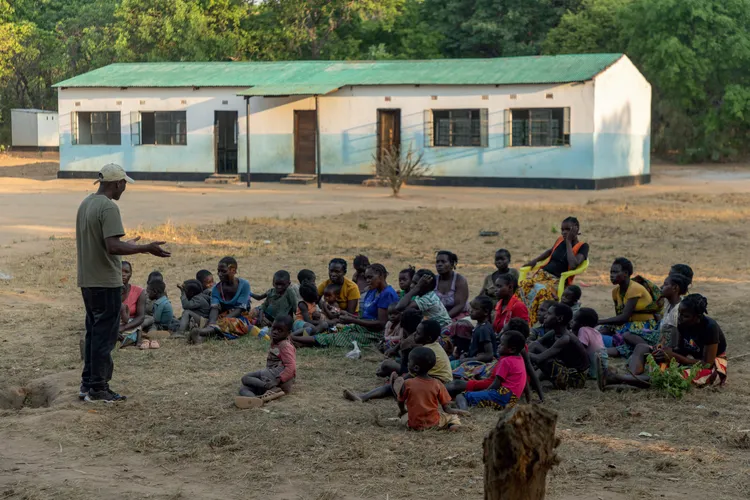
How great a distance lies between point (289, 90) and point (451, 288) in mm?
20069

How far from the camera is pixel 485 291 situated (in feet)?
28.0

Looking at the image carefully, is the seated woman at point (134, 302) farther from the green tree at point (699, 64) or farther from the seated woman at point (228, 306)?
the green tree at point (699, 64)

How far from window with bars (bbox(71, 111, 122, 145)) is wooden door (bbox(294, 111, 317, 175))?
5580mm

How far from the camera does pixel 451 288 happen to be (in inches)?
325

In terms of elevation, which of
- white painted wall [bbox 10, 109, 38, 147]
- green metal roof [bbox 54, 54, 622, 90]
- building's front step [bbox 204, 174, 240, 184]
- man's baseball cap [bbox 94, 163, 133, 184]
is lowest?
building's front step [bbox 204, 174, 240, 184]

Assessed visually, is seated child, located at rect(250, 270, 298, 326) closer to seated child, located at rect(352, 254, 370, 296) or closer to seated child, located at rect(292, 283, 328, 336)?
seated child, located at rect(292, 283, 328, 336)

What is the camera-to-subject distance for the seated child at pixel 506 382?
244 inches

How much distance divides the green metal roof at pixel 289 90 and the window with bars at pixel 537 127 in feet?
15.9

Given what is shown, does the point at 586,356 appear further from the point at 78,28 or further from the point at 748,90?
the point at 78,28

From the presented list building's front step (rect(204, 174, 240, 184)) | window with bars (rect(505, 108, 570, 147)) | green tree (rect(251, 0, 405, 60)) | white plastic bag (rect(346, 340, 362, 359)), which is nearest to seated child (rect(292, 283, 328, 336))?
white plastic bag (rect(346, 340, 362, 359))

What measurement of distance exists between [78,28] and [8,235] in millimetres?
32831

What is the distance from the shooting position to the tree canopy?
34.0 m

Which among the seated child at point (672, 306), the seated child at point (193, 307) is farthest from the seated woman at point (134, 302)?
the seated child at point (672, 306)

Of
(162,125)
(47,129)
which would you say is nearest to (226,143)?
(162,125)
